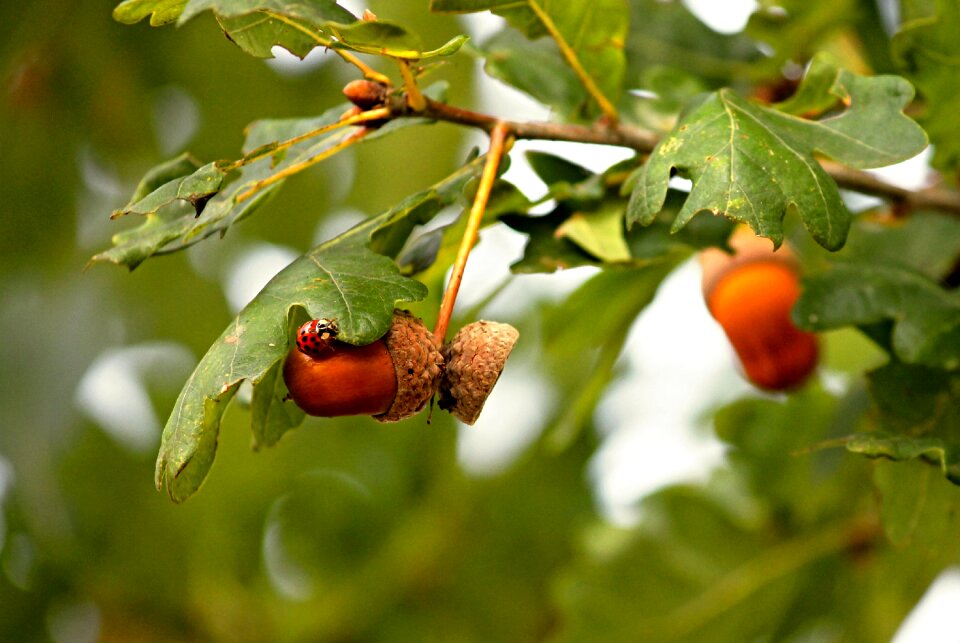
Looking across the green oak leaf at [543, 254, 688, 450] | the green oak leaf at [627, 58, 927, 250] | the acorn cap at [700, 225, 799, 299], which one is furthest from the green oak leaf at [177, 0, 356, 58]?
the acorn cap at [700, 225, 799, 299]

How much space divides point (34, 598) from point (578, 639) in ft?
3.83

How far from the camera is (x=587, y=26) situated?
1.11 meters

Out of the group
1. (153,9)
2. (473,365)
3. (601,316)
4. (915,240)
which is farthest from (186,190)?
(915,240)

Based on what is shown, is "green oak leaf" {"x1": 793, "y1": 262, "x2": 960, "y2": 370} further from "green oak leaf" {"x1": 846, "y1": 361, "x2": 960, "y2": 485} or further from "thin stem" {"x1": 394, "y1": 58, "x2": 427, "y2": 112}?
"thin stem" {"x1": 394, "y1": 58, "x2": 427, "y2": 112}

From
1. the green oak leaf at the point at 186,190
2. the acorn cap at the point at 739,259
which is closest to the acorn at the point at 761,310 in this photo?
the acorn cap at the point at 739,259

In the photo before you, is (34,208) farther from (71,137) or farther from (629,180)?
(629,180)

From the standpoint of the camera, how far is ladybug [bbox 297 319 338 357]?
812 millimetres

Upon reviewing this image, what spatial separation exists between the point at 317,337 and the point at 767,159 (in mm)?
388

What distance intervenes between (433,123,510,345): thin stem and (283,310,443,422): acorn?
0.06ft

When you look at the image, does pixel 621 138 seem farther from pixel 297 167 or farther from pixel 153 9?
pixel 153 9

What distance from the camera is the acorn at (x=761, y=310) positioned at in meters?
A: 1.30

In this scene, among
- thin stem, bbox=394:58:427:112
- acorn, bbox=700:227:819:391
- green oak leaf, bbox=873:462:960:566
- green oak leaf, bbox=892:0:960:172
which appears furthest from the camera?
acorn, bbox=700:227:819:391

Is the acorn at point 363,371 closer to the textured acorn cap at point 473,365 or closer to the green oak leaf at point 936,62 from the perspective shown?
the textured acorn cap at point 473,365

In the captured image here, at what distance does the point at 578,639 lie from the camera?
5.64 ft
